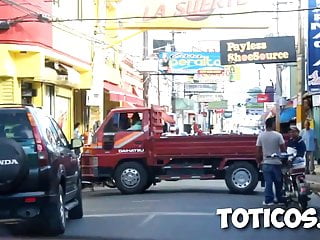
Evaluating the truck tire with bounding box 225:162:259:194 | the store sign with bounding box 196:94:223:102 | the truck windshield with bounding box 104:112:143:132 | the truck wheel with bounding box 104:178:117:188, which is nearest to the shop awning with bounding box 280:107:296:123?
the truck wheel with bounding box 104:178:117:188

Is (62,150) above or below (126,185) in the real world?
above

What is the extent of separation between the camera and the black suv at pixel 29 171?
1003 cm

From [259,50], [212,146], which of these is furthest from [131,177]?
[259,50]

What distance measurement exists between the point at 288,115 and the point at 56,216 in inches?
1185

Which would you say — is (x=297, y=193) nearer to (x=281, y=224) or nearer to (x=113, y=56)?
(x=281, y=224)

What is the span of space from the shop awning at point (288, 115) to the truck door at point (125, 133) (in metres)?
20.9

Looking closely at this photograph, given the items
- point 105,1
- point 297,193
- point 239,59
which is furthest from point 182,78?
point 297,193

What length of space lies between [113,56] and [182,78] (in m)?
34.8

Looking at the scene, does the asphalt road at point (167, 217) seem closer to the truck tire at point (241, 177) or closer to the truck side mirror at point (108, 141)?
the truck tire at point (241, 177)

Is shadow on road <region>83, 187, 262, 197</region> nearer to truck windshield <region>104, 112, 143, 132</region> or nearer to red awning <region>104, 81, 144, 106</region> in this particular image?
truck windshield <region>104, 112, 143, 132</region>

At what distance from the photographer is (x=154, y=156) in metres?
18.1

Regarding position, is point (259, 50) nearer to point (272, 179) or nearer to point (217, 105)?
point (272, 179)

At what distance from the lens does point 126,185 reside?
18.4 metres

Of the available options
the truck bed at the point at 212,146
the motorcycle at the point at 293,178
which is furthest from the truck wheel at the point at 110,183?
the motorcycle at the point at 293,178
